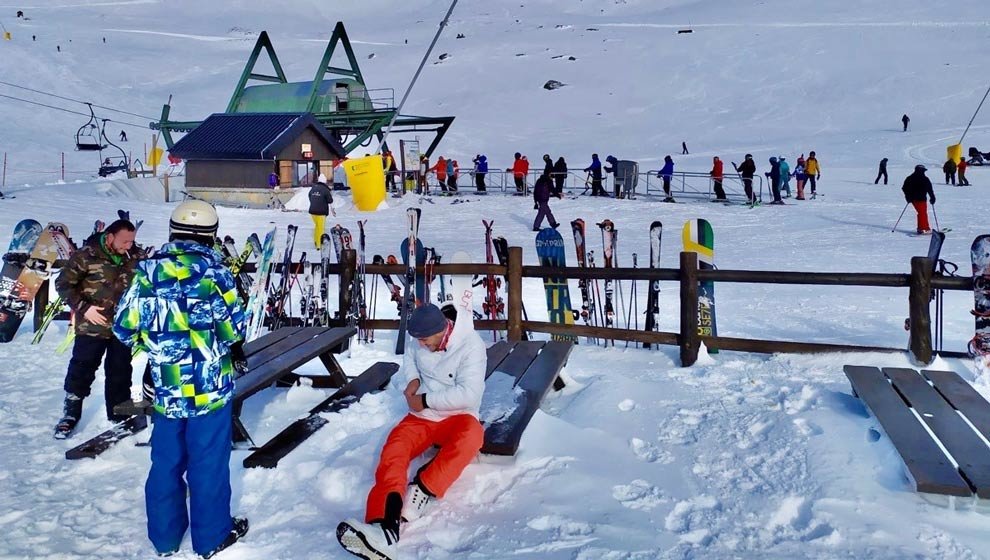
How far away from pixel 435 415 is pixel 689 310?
3.15 m

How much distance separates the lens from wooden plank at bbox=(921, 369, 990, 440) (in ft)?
14.5

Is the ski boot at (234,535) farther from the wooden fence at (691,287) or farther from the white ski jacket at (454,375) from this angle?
the wooden fence at (691,287)

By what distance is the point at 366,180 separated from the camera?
2284cm

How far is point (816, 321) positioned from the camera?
920cm

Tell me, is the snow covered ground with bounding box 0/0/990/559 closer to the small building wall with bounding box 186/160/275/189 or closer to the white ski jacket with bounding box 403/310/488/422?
the white ski jacket with bounding box 403/310/488/422

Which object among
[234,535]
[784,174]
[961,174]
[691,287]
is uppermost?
[784,174]

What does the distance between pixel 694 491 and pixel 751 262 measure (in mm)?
10051

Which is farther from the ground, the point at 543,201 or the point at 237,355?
the point at 543,201

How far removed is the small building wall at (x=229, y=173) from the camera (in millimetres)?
25172

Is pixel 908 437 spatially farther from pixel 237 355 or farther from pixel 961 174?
pixel 961 174

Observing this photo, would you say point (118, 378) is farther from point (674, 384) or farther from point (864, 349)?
point (864, 349)

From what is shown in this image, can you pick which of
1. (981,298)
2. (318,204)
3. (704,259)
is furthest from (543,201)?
(981,298)

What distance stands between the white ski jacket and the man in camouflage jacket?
230cm

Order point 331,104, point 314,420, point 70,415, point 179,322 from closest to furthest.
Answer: point 179,322, point 314,420, point 70,415, point 331,104
